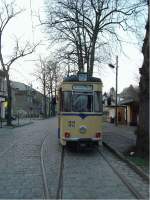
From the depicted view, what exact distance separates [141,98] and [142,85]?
48 centimetres

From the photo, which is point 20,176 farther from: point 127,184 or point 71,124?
point 71,124

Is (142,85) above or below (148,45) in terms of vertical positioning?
below

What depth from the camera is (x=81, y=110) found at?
1491 cm

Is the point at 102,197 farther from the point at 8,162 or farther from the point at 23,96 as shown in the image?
the point at 23,96

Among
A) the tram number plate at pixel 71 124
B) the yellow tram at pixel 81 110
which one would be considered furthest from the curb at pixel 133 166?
the tram number plate at pixel 71 124

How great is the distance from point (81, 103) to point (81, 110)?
12.0 inches

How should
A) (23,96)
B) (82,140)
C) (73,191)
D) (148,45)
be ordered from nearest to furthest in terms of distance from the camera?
(73,191) → (148,45) → (82,140) → (23,96)

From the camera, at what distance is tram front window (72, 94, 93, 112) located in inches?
588

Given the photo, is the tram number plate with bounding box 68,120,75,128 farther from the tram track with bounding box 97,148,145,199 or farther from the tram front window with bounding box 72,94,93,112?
the tram track with bounding box 97,148,145,199

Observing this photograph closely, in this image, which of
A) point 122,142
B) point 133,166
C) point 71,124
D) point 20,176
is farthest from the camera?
point 122,142

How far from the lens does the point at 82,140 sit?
48.5 feet

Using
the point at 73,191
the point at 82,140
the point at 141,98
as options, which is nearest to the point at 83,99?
the point at 82,140

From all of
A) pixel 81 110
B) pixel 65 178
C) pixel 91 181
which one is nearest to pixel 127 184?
pixel 91 181

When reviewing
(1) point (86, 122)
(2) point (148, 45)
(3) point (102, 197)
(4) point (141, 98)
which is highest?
(2) point (148, 45)
